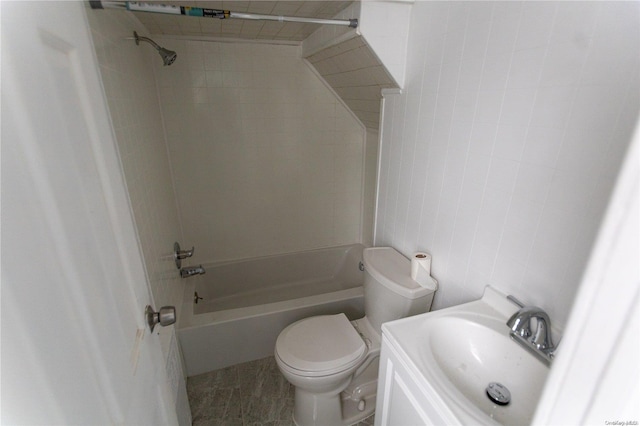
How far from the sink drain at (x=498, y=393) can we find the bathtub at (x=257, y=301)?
1.20 metres

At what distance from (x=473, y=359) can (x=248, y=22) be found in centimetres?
199

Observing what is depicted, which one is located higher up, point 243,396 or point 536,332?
point 536,332

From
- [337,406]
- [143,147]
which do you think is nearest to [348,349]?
[337,406]

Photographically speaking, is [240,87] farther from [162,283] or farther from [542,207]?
[542,207]

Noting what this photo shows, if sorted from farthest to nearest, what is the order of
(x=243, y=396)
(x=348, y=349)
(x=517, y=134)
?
(x=243, y=396) → (x=348, y=349) → (x=517, y=134)

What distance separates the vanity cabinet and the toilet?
0.31 metres

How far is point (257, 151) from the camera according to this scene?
246 centimetres

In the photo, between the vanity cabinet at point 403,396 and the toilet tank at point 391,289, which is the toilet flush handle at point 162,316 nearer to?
the vanity cabinet at point 403,396

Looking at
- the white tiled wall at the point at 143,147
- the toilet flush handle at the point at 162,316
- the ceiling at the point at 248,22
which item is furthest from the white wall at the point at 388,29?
the toilet flush handle at the point at 162,316

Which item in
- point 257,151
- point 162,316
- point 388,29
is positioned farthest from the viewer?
point 257,151

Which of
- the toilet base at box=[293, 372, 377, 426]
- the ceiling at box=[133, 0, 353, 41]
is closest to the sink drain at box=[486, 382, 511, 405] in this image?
the toilet base at box=[293, 372, 377, 426]

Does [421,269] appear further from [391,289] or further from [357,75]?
[357,75]

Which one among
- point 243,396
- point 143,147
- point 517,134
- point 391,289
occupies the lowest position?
point 243,396

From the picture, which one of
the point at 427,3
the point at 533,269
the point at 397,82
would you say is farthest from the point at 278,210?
the point at 533,269
